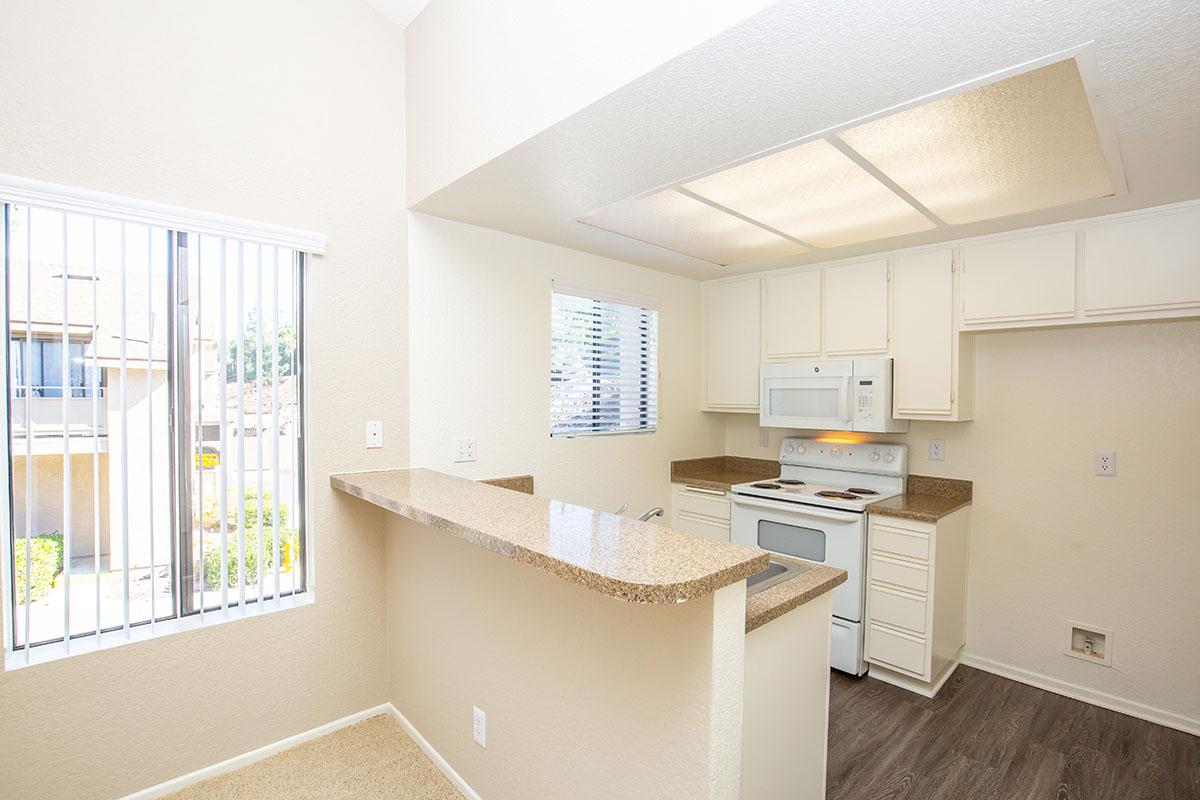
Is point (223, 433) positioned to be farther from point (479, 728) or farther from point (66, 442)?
point (479, 728)

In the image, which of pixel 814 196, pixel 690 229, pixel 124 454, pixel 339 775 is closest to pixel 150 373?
pixel 124 454

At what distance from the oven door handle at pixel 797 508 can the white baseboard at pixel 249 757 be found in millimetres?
2140

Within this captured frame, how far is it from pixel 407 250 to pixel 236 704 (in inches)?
76.4

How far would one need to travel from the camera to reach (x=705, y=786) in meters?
1.16

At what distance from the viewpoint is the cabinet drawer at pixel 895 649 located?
2676 millimetres

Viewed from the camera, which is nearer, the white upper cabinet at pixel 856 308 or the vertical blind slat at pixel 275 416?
the vertical blind slat at pixel 275 416

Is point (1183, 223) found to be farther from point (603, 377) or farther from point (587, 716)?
point (587, 716)

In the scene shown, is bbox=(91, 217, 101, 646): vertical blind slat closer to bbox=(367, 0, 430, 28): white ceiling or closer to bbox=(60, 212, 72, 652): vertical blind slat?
bbox=(60, 212, 72, 652): vertical blind slat

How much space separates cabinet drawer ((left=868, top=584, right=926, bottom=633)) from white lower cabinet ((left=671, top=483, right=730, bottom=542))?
884 millimetres

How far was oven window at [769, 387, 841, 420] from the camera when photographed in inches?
125

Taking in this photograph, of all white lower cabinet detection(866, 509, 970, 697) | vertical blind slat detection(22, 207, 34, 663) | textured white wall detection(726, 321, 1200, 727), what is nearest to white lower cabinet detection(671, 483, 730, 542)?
white lower cabinet detection(866, 509, 970, 697)

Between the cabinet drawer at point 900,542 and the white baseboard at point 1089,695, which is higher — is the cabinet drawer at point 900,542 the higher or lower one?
the higher one

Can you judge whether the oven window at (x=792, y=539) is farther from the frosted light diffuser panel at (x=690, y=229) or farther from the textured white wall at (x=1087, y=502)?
the frosted light diffuser panel at (x=690, y=229)

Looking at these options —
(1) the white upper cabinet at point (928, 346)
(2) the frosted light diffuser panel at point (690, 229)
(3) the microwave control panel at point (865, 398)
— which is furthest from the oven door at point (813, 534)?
(2) the frosted light diffuser panel at point (690, 229)
